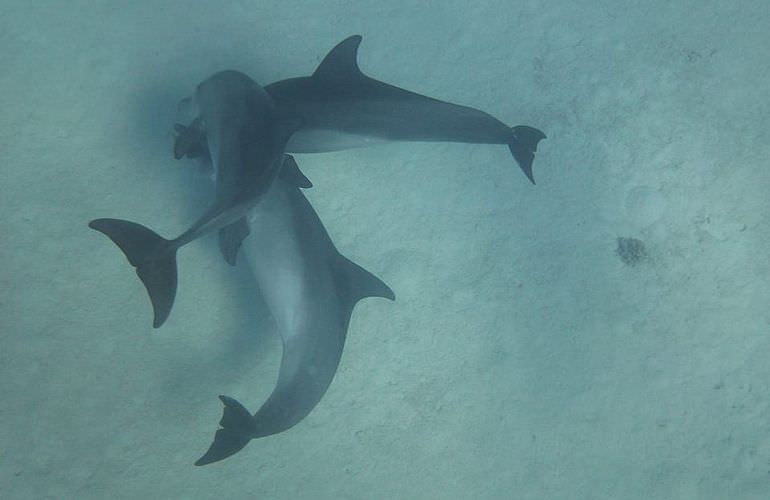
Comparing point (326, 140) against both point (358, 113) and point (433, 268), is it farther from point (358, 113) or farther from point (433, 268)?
point (433, 268)

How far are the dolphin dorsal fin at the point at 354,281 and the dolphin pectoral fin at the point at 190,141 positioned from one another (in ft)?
4.03

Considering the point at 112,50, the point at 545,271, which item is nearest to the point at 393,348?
the point at 545,271

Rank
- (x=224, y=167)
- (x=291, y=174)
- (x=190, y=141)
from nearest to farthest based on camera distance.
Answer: (x=224, y=167), (x=291, y=174), (x=190, y=141)

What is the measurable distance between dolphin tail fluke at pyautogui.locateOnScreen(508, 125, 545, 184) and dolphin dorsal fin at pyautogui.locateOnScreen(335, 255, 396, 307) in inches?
51.7

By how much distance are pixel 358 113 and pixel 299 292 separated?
1215 mm

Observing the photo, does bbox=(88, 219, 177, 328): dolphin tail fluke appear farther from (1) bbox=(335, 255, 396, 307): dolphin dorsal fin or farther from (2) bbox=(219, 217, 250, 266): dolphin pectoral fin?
(1) bbox=(335, 255, 396, 307): dolphin dorsal fin

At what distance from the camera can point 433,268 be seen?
4215 mm

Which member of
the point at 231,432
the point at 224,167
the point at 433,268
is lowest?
the point at 433,268

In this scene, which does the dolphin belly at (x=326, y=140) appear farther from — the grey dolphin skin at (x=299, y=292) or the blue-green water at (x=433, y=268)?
the blue-green water at (x=433, y=268)

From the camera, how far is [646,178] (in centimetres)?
456

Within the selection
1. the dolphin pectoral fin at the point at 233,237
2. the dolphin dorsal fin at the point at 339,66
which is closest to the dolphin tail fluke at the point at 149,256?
the dolphin pectoral fin at the point at 233,237

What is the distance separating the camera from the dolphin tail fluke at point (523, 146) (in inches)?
157

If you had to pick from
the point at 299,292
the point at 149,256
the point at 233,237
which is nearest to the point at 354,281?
the point at 299,292

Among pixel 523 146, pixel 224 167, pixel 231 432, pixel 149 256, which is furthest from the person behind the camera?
Result: pixel 523 146
